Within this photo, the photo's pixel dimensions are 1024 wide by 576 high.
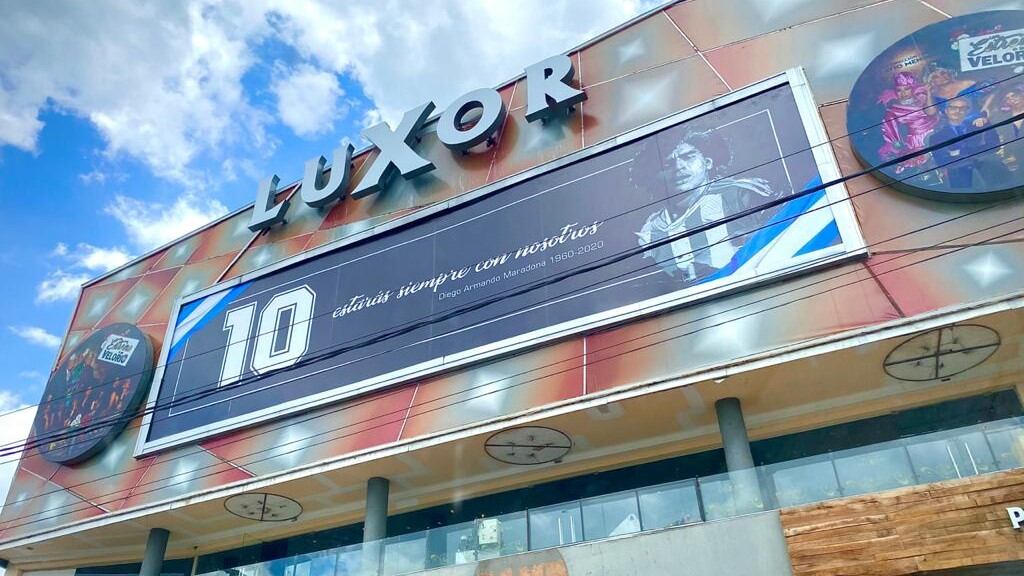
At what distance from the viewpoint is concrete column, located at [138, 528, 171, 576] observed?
17.2 metres

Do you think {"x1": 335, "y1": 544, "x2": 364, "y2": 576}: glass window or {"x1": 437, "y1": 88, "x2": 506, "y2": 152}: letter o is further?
{"x1": 437, "y1": 88, "x2": 506, "y2": 152}: letter o

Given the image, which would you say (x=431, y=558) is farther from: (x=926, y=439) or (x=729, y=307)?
(x=926, y=439)

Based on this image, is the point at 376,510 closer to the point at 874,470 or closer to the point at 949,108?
the point at 874,470

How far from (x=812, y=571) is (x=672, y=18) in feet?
40.8

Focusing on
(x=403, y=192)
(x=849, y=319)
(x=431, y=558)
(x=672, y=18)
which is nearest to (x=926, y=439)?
(x=849, y=319)

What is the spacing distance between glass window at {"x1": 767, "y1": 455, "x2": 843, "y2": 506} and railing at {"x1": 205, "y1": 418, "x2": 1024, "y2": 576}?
0.04 ft

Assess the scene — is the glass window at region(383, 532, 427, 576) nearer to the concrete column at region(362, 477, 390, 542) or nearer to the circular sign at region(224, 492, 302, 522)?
the concrete column at region(362, 477, 390, 542)

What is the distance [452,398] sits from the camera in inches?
583

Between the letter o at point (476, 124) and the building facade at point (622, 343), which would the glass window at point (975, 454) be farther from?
the letter o at point (476, 124)

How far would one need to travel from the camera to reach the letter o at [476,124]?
18.4m

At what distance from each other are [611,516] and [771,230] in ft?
18.5

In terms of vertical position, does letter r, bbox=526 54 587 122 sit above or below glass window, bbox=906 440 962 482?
above

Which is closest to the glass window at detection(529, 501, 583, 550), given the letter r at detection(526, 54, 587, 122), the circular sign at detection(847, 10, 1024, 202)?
the circular sign at detection(847, 10, 1024, 202)

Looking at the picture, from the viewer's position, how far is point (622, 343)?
13609 millimetres
